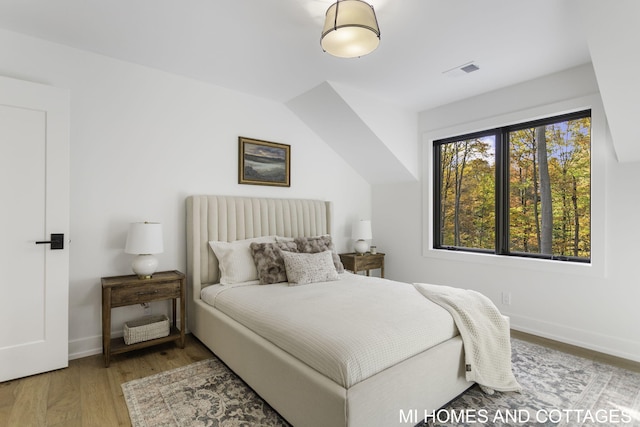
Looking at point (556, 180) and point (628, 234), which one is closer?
point (628, 234)

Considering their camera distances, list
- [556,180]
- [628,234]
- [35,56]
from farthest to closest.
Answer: [556,180], [628,234], [35,56]

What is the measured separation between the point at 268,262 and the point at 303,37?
76.5 inches

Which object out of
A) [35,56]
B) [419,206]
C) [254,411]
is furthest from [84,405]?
[419,206]

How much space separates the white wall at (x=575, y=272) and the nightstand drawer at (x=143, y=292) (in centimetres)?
305

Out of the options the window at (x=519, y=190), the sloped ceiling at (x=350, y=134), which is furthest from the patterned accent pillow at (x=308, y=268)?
the window at (x=519, y=190)

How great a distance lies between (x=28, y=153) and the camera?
2.40 m

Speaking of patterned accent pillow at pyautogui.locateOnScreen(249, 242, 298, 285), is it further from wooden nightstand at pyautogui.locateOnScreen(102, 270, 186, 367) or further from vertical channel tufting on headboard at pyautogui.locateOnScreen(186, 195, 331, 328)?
wooden nightstand at pyautogui.locateOnScreen(102, 270, 186, 367)

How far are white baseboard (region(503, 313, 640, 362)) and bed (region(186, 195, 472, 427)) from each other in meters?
1.64

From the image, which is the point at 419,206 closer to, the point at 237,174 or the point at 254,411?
the point at 237,174

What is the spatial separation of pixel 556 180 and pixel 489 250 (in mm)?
1007

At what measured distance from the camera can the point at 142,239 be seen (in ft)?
8.84

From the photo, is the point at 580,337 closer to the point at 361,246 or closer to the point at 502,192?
the point at 502,192

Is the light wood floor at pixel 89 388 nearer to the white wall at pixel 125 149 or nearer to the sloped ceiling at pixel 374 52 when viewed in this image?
the white wall at pixel 125 149

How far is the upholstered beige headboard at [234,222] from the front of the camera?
10.3ft
